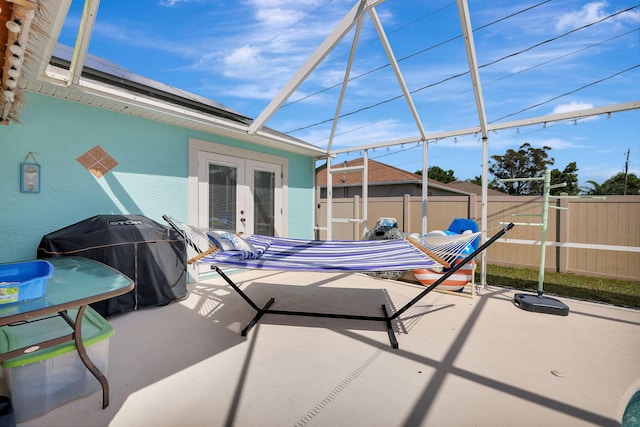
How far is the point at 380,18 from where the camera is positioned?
316cm

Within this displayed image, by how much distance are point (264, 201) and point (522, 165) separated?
22.5m

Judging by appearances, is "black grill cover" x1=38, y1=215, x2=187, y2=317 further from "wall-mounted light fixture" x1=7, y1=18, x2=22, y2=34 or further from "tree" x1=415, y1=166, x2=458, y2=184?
"tree" x1=415, y1=166, x2=458, y2=184

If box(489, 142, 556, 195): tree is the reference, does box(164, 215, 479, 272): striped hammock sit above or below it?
below

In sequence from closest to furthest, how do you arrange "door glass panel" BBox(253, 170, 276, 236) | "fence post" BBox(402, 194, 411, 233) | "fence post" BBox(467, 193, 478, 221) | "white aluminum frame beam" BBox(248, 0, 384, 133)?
"white aluminum frame beam" BBox(248, 0, 384, 133)
"door glass panel" BBox(253, 170, 276, 236)
"fence post" BBox(467, 193, 478, 221)
"fence post" BBox(402, 194, 411, 233)

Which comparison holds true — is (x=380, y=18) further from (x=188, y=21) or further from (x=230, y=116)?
(x=188, y=21)

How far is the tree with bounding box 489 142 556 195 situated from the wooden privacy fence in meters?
16.5

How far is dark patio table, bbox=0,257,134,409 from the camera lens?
1.26m

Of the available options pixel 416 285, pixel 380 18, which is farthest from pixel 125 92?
pixel 416 285

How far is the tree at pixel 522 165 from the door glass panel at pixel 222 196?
20.9 meters

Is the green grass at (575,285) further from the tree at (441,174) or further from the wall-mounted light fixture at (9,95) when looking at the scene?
the tree at (441,174)

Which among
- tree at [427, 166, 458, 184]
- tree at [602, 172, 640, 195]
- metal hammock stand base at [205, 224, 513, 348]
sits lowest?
metal hammock stand base at [205, 224, 513, 348]

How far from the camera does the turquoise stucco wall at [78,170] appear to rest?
2.91 m

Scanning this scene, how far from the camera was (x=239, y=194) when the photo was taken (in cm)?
498

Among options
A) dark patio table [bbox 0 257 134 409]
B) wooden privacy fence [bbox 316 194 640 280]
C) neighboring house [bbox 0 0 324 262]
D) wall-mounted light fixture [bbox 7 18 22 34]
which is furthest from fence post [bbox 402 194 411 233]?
wall-mounted light fixture [bbox 7 18 22 34]
